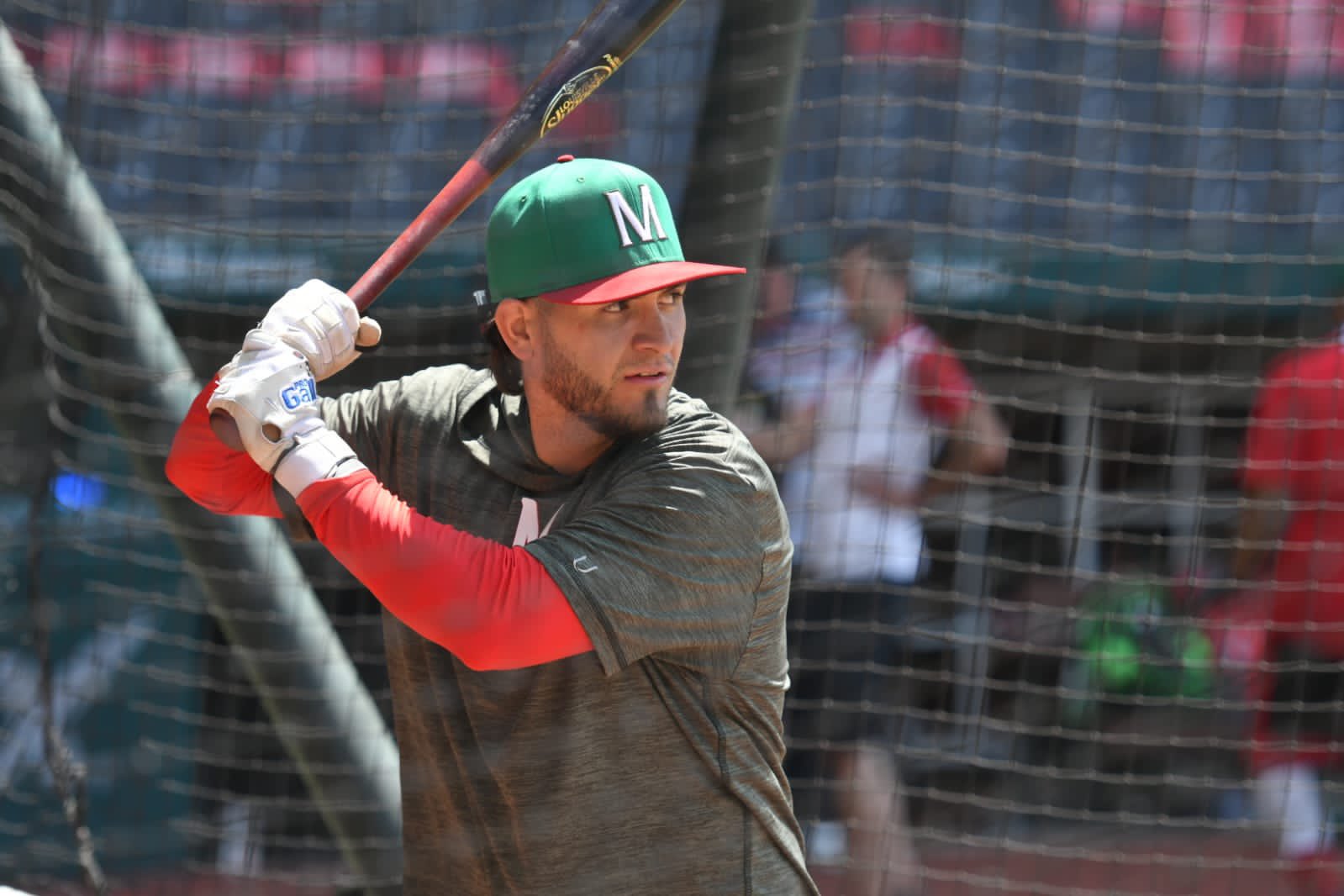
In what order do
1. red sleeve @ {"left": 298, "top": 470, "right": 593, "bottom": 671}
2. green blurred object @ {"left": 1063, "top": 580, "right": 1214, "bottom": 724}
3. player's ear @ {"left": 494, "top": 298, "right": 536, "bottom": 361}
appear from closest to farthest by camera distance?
red sleeve @ {"left": 298, "top": 470, "right": 593, "bottom": 671} < player's ear @ {"left": 494, "top": 298, "right": 536, "bottom": 361} < green blurred object @ {"left": 1063, "top": 580, "right": 1214, "bottom": 724}

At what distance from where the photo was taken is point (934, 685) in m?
4.11

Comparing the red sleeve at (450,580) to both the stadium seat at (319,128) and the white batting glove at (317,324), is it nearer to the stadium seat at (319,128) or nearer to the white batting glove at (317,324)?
the white batting glove at (317,324)

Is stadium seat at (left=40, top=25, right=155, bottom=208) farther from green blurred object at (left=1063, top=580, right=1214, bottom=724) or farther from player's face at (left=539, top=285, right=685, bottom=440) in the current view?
green blurred object at (left=1063, top=580, right=1214, bottom=724)

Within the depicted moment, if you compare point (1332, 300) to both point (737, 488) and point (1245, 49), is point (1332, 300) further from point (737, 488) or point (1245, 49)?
point (737, 488)

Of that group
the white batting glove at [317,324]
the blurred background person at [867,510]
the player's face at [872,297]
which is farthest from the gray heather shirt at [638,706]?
the player's face at [872,297]

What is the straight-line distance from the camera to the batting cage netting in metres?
2.47

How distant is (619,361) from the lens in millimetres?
1675

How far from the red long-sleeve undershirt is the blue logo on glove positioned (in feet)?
0.37

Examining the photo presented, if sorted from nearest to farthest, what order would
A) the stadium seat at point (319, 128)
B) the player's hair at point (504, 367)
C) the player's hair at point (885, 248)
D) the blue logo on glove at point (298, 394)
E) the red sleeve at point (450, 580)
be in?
the red sleeve at point (450, 580), the blue logo on glove at point (298, 394), the player's hair at point (504, 367), the stadium seat at point (319, 128), the player's hair at point (885, 248)

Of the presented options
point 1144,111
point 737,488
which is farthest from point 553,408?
point 1144,111

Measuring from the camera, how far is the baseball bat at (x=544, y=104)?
195cm

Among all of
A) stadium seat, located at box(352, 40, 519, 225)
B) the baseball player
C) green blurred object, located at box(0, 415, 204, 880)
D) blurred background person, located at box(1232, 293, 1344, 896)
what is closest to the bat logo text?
the baseball player

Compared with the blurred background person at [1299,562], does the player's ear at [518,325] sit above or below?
above

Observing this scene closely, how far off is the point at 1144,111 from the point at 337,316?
4.05 m
